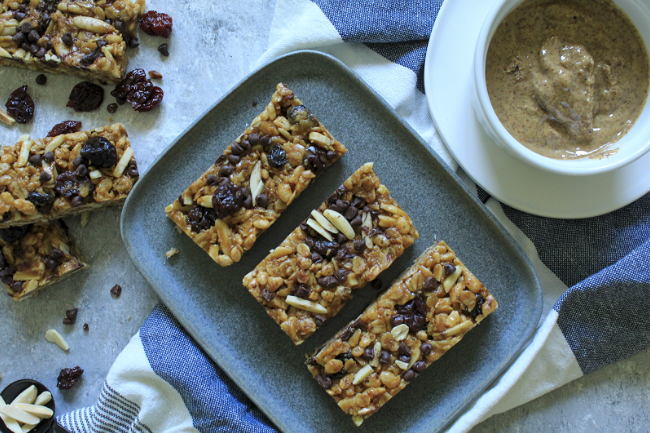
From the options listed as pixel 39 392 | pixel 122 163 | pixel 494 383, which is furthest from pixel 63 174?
pixel 494 383

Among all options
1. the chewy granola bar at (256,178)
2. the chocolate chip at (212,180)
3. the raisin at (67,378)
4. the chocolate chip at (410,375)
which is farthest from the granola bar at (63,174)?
the chocolate chip at (410,375)

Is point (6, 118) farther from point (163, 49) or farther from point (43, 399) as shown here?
point (43, 399)

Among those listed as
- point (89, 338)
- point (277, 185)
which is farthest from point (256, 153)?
point (89, 338)

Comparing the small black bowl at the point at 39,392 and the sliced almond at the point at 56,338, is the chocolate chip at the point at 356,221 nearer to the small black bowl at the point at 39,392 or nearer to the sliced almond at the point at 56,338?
the sliced almond at the point at 56,338

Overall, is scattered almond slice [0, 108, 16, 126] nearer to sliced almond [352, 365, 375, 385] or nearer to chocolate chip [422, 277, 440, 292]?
sliced almond [352, 365, 375, 385]

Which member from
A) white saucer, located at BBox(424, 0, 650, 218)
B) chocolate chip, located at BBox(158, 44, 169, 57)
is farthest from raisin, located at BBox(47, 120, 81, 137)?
white saucer, located at BBox(424, 0, 650, 218)

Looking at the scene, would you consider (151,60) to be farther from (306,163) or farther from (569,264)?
(569,264)
